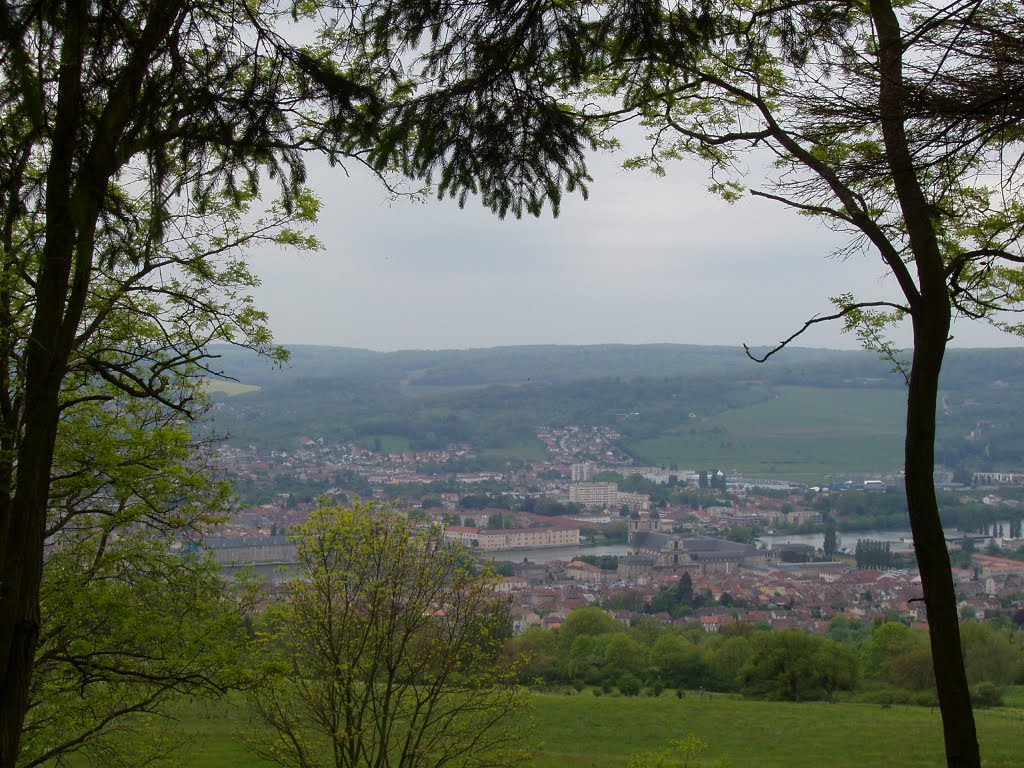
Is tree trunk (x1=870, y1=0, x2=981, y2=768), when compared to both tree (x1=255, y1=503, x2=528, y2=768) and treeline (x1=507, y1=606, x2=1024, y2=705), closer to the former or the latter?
tree (x1=255, y1=503, x2=528, y2=768)

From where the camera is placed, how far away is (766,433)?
113 metres

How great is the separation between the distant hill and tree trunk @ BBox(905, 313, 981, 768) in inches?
3058

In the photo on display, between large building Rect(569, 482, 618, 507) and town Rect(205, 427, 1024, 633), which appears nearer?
town Rect(205, 427, 1024, 633)

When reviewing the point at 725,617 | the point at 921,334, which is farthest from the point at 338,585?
the point at 725,617

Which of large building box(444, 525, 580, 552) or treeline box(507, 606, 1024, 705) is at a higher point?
treeline box(507, 606, 1024, 705)

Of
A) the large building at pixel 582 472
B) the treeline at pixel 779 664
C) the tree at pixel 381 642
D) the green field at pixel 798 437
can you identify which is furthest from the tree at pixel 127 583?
the green field at pixel 798 437

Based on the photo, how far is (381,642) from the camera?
891 cm

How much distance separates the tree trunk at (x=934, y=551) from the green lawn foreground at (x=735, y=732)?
12.1 m

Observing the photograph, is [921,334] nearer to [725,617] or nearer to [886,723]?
[886,723]

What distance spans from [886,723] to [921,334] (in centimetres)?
1888

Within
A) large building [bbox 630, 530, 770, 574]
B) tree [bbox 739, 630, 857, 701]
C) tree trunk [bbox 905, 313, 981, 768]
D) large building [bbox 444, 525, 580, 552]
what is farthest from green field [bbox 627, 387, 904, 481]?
tree trunk [bbox 905, 313, 981, 768]

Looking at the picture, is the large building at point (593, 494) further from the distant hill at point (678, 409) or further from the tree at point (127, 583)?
the tree at point (127, 583)

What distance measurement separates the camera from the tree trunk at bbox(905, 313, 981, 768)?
4.42 metres

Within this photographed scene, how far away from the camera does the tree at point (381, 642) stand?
8.88m
